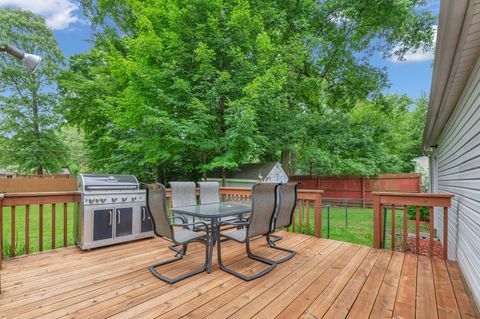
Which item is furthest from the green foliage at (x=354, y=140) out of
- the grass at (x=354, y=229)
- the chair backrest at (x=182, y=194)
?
the chair backrest at (x=182, y=194)

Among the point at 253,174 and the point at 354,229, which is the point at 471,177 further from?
the point at 253,174

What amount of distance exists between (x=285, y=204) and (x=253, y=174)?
231 inches

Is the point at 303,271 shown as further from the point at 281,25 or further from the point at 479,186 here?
the point at 281,25

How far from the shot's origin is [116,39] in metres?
10.9

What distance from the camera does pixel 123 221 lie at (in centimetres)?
389

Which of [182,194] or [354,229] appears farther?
[354,229]

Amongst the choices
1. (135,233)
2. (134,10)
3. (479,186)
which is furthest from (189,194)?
(134,10)

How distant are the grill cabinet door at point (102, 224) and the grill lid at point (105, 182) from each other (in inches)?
14.0

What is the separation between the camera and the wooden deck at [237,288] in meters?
2.01

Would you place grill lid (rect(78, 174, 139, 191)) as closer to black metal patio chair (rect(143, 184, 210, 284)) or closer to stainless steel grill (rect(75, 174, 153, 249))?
stainless steel grill (rect(75, 174, 153, 249))

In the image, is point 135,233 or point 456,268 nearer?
point 456,268

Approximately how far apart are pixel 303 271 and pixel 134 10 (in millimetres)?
9185

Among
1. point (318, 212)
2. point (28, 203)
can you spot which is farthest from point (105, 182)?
point (318, 212)

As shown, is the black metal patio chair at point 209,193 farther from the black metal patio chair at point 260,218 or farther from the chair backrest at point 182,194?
the black metal patio chair at point 260,218
